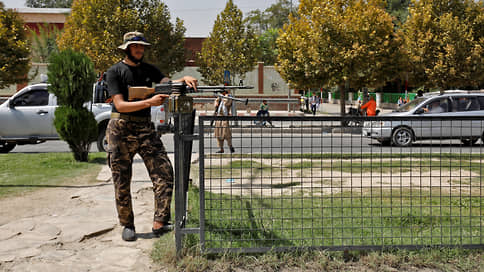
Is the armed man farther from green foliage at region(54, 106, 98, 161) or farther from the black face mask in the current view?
green foliage at region(54, 106, 98, 161)

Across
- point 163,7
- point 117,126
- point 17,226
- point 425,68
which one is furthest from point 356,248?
point 163,7

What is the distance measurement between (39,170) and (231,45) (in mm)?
23668

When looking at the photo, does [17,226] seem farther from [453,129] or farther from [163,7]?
[163,7]

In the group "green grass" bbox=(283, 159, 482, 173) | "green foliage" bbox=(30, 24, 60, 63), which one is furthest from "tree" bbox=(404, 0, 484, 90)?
"green foliage" bbox=(30, 24, 60, 63)

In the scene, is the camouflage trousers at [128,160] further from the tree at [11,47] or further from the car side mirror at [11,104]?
the tree at [11,47]

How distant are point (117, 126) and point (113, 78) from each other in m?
0.45

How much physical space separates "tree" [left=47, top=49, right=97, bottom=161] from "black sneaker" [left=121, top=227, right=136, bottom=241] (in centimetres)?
583

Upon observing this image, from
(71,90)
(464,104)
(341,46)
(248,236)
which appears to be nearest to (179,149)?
(248,236)

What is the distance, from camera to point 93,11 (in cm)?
3022

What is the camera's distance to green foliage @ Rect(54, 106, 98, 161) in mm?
9953

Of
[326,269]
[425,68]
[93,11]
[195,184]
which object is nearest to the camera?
[326,269]

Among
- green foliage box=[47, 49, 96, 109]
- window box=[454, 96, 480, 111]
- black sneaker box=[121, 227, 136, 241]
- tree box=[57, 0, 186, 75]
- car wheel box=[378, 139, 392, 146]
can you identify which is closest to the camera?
car wheel box=[378, 139, 392, 146]

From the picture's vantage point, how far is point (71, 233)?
4.89 meters

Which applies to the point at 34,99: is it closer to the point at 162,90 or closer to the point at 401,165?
the point at 162,90
